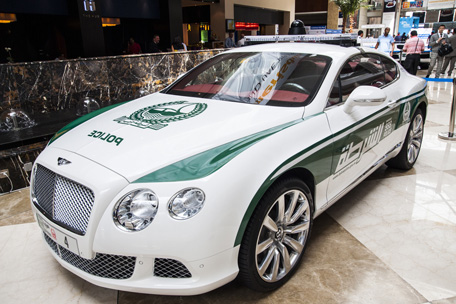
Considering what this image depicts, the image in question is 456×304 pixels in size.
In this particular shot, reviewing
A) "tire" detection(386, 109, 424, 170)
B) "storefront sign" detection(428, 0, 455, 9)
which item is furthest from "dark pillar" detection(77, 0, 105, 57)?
"storefront sign" detection(428, 0, 455, 9)

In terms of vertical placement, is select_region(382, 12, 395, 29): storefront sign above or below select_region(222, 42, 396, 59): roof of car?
above

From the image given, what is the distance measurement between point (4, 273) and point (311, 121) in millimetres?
2202

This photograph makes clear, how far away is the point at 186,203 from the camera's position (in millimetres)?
1592

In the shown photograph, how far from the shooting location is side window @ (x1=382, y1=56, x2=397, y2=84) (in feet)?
10.7

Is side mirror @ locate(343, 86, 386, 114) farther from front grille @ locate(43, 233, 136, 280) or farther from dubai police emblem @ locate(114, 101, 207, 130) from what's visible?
front grille @ locate(43, 233, 136, 280)

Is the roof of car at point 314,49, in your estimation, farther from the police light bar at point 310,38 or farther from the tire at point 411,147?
the tire at point 411,147

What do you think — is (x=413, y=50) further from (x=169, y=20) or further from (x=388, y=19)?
(x=388, y=19)

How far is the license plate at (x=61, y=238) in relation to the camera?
171 cm

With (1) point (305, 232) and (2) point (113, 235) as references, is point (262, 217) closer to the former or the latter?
(1) point (305, 232)

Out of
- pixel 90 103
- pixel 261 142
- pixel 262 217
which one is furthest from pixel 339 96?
pixel 90 103

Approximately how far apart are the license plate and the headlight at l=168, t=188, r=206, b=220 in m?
0.53

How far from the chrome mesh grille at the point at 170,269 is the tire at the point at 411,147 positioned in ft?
9.47

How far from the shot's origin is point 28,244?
2.62 meters

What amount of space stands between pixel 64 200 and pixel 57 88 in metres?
4.36
